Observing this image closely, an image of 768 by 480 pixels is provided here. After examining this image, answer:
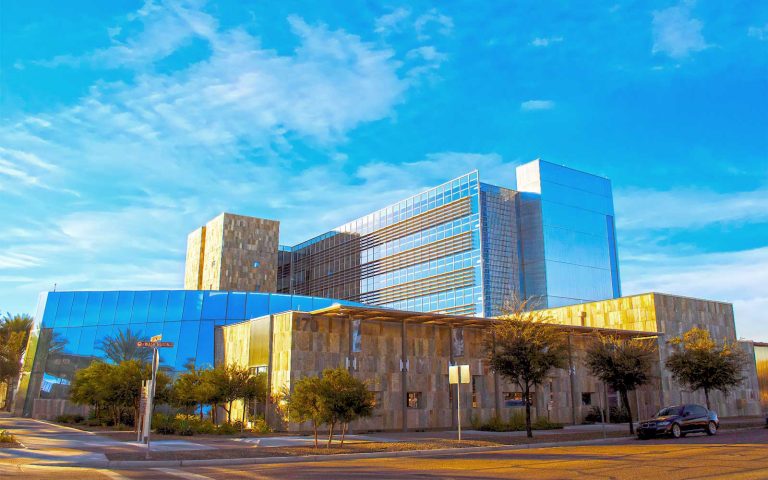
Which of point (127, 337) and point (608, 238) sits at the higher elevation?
point (608, 238)

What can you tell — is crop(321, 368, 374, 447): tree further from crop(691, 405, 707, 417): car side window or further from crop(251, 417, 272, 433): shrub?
crop(691, 405, 707, 417): car side window

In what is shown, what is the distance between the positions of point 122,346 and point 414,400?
93.9ft

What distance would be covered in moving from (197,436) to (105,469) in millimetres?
11032

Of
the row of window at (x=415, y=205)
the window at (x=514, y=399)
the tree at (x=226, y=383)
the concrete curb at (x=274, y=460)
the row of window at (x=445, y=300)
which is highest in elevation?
the row of window at (x=415, y=205)

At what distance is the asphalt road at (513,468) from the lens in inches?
557

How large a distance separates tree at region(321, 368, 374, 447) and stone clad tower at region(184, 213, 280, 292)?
232 feet

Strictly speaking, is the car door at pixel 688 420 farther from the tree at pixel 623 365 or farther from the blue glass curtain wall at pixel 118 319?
the blue glass curtain wall at pixel 118 319

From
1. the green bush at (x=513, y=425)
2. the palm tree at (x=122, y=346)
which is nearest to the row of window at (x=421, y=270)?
the palm tree at (x=122, y=346)

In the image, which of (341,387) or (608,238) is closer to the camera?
(341,387)

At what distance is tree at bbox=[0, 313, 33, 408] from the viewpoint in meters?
64.8

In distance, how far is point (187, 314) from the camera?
160 feet

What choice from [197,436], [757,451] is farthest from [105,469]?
[757,451]

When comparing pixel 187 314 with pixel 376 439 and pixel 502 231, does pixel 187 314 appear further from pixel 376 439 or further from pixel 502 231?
pixel 502 231

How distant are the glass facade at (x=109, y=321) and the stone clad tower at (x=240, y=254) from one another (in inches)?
1494
